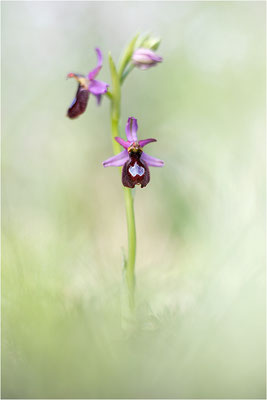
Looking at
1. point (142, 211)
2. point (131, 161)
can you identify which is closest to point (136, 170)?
point (131, 161)

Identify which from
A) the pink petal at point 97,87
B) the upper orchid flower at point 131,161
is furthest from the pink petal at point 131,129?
the pink petal at point 97,87

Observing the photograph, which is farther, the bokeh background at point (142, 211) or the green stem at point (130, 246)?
the green stem at point (130, 246)

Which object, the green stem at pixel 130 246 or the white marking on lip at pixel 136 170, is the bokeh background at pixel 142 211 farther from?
the white marking on lip at pixel 136 170

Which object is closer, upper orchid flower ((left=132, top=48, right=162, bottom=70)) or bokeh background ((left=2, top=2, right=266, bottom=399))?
bokeh background ((left=2, top=2, right=266, bottom=399))

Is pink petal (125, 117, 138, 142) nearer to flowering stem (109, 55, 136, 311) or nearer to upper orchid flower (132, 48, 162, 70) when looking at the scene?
flowering stem (109, 55, 136, 311)

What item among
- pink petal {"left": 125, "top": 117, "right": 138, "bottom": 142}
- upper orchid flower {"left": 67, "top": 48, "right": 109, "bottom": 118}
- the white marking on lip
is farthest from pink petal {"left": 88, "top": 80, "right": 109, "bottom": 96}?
the white marking on lip

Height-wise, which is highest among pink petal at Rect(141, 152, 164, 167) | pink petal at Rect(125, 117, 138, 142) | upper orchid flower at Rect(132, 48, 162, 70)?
upper orchid flower at Rect(132, 48, 162, 70)

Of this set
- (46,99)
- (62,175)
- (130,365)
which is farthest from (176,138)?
(130,365)

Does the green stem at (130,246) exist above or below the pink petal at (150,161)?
below
